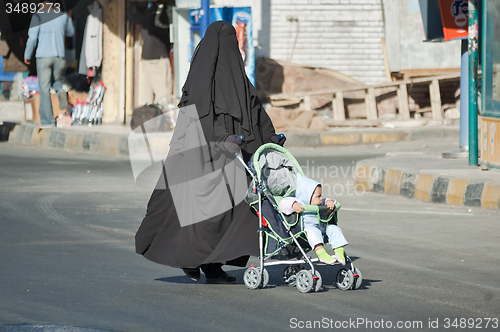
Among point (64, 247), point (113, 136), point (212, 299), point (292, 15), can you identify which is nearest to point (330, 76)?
point (292, 15)

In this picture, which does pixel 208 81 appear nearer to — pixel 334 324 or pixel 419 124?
pixel 334 324

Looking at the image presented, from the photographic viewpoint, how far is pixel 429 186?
947cm

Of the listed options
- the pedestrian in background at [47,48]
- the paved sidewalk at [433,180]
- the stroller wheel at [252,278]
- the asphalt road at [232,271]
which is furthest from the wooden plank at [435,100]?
the stroller wheel at [252,278]

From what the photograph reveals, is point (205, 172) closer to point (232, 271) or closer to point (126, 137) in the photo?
point (232, 271)

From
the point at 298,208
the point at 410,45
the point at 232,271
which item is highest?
the point at 410,45

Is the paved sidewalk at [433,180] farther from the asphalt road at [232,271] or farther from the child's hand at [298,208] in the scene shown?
the child's hand at [298,208]

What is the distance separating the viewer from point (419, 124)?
59.7 ft

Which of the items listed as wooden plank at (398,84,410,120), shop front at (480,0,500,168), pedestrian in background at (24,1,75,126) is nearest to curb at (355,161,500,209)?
shop front at (480,0,500,168)

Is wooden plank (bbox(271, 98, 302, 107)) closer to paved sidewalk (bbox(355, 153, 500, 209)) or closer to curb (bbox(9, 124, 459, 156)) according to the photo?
curb (bbox(9, 124, 459, 156))

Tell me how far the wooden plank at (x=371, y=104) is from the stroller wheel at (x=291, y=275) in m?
13.3

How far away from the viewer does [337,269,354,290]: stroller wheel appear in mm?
5235

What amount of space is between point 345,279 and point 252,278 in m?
0.57

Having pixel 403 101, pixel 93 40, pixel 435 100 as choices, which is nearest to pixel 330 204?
→ pixel 93 40

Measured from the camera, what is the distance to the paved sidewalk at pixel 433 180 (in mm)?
8922
